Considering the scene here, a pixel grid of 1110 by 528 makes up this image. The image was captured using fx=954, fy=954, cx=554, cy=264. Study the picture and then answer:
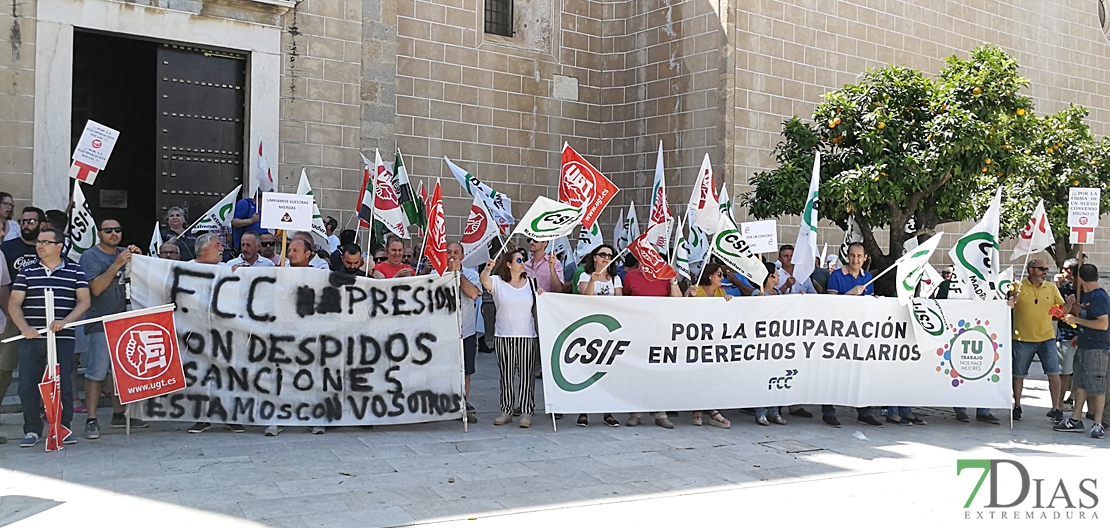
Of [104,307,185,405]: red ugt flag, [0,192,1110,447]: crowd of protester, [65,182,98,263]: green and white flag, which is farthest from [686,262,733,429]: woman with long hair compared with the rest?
[65,182,98,263]: green and white flag

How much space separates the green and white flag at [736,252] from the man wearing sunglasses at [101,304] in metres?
5.53

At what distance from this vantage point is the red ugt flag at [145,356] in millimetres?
7836

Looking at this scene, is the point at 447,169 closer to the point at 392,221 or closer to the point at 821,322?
the point at 392,221

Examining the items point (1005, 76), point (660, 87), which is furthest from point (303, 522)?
point (660, 87)

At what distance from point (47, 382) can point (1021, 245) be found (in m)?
9.74

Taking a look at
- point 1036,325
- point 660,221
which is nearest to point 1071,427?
point 1036,325

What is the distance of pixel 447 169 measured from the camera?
51.6 feet

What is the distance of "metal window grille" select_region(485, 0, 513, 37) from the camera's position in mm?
16761

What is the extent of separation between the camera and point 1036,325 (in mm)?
10125

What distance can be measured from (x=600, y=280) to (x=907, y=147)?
16.4ft

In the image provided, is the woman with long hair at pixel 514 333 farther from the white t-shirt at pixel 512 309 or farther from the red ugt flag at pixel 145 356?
the red ugt flag at pixel 145 356

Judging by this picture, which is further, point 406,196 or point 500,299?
point 406,196

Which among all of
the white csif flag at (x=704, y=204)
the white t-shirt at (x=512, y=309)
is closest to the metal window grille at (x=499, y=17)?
the white csif flag at (x=704, y=204)

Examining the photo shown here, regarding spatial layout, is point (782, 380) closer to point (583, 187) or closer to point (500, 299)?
point (583, 187)
